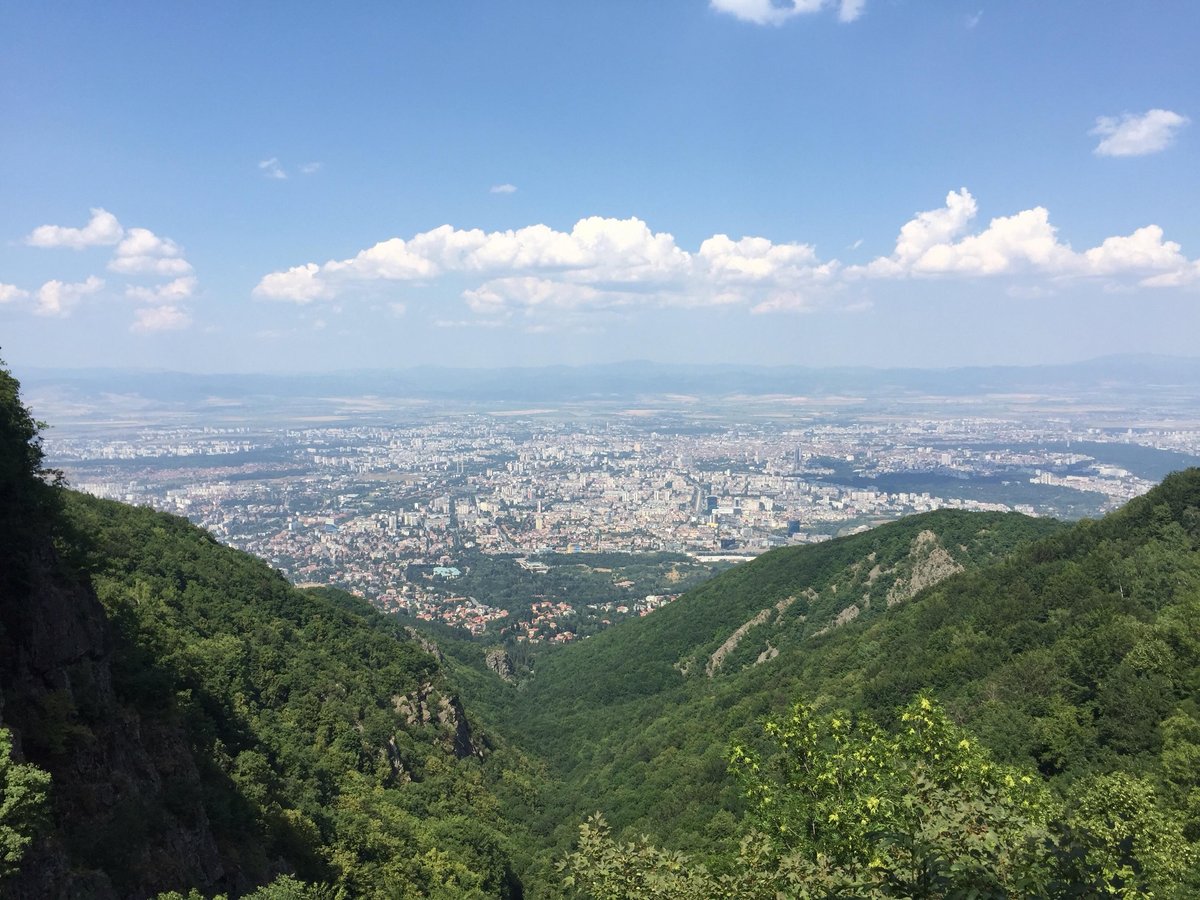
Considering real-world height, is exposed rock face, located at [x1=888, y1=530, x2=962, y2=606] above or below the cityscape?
above

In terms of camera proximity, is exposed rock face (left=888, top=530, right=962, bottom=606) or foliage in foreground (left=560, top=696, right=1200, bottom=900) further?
exposed rock face (left=888, top=530, right=962, bottom=606)

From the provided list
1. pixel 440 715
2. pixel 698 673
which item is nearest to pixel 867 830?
pixel 440 715

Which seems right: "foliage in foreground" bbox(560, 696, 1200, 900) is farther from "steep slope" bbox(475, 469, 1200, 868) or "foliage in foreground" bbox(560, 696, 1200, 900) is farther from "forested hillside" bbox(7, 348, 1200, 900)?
"steep slope" bbox(475, 469, 1200, 868)

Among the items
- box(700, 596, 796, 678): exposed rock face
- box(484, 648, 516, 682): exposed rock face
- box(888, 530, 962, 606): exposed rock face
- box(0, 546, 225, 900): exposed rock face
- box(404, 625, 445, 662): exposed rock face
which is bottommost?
box(484, 648, 516, 682): exposed rock face

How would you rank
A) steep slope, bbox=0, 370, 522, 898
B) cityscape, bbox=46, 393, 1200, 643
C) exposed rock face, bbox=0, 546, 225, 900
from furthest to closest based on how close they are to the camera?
cityscape, bbox=46, 393, 1200, 643 < steep slope, bbox=0, 370, 522, 898 < exposed rock face, bbox=0, 546, 225, 900

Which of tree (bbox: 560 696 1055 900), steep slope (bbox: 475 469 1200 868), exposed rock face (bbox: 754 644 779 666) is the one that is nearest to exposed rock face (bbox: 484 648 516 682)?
steep slope (bbox: 475 469 1200 868)

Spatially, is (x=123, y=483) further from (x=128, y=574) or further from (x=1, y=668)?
(x=1, y=668)
